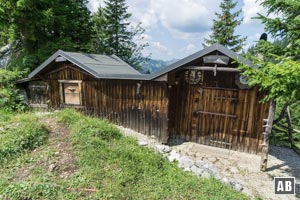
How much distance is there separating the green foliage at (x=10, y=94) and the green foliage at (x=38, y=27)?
4.74ft

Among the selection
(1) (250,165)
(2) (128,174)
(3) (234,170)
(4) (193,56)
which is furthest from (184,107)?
(2) (128,174)

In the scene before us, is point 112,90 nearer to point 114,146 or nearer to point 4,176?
point 114,146

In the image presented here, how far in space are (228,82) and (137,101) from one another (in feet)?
11.6

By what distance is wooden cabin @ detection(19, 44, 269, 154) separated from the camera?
762 centimetres

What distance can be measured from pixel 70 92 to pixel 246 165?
25.3 ft

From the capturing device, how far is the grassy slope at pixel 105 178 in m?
4.32

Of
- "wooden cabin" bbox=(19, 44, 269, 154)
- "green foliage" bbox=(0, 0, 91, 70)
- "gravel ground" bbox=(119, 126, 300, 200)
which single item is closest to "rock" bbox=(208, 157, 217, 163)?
"gravel ground" bbox=(119, 126, 300, 200)

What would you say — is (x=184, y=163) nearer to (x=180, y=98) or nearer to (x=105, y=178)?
(x=105, y=178)

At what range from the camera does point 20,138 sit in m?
5.68

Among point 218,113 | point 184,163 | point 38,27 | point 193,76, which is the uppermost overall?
point 38,27

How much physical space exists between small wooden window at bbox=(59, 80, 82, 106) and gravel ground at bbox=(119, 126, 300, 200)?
269 cm

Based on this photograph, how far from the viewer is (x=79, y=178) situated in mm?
4684

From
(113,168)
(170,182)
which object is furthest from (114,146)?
(170,182)

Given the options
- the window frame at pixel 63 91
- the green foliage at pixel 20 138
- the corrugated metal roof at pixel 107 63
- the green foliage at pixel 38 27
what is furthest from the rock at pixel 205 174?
the green foliage at pixel 38 27
